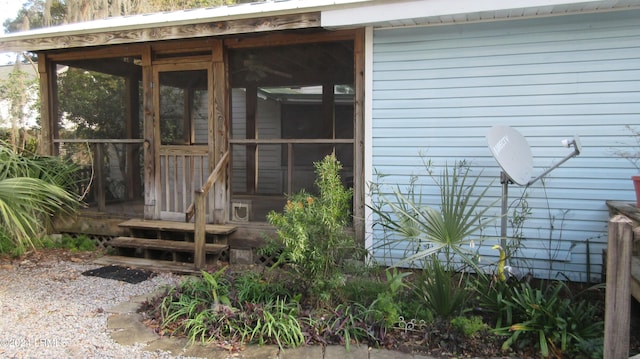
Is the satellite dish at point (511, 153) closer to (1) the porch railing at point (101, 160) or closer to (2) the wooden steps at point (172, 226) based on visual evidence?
(2) the wooden steps at point (172, 226)

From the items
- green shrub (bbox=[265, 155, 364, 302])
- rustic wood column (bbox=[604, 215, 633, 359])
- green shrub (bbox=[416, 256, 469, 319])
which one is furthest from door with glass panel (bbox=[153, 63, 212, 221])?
rustic wood column (bbox=[604, 215, 633, 359])

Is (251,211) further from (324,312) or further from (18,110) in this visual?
(18,110)

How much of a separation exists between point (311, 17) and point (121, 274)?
11.3 ft

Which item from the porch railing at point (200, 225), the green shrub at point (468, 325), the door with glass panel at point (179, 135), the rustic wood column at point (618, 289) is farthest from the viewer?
the door with glass panel at point (179, 135)

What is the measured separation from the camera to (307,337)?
302 centimetres

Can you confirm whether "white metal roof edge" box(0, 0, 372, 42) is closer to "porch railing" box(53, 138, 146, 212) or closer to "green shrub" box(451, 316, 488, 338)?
"porch railing" box(53, 138, 146, 212)

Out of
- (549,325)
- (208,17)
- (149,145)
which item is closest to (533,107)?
(549,325)

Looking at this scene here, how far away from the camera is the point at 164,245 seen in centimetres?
501

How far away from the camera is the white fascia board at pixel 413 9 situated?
12.4ft

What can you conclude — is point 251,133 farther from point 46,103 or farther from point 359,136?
point 46,103

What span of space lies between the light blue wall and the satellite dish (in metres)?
0.67

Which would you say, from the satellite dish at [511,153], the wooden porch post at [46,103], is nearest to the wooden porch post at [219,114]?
the wooden porch post at [46,103]

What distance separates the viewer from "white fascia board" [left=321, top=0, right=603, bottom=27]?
379cm

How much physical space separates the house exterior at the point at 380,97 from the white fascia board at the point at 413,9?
1 cm
